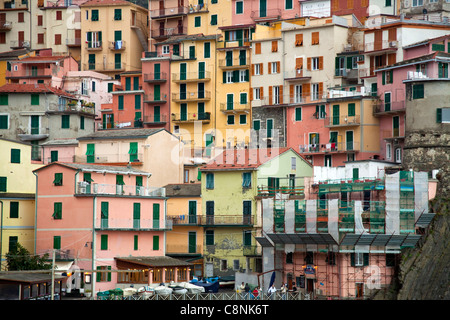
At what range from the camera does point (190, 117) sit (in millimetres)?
93125

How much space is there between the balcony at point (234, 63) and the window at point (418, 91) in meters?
23.0

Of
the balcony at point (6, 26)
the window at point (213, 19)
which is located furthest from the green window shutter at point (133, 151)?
the balcony at point (6, 26)

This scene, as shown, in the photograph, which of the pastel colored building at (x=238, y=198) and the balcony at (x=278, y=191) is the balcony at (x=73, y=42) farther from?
the balcony at (x=278, y=191)

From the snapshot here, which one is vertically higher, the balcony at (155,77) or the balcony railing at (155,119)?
the balcony at (155,77)

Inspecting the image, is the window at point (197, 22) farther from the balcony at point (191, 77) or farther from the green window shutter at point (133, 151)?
the green window shutter at point (133, 151)

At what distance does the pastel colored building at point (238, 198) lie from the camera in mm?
73625

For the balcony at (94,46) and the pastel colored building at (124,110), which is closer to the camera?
the pastel colored building at (124,110)

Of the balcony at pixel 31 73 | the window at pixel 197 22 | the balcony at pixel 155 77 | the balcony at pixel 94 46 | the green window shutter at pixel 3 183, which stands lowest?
the green window shutter at pixel 3 183

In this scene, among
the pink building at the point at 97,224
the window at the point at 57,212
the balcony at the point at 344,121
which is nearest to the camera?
the pink building at the point at 97,224

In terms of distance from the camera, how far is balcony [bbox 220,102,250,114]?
91.1m

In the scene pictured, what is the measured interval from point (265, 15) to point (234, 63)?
7818 millimetres

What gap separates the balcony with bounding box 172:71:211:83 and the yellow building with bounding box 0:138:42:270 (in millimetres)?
22658

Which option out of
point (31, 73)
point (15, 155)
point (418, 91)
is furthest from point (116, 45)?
point (418, 91)

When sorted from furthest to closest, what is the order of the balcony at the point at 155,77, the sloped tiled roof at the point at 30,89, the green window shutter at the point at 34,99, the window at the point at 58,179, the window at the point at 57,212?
the balcony at the point at 155,77 → the sloped tiled roof at the point at 30,89 → the green window shutter at the point at 34,99 → the window at the point at 58,179 → the window at the point at 57,212
